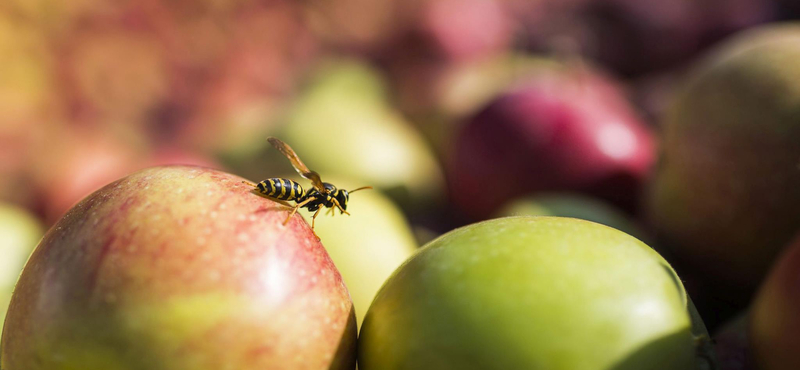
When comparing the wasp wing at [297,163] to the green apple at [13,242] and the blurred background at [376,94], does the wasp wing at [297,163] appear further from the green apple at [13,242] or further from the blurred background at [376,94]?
the green apple at [13,242]

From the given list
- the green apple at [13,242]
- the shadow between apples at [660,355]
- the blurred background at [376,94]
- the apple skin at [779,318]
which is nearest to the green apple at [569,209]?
the blurred background at [376,94]

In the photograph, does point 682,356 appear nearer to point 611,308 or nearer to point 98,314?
point 611,308

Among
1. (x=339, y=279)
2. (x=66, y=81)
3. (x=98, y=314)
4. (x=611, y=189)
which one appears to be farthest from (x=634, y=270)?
(x=66, y=81)

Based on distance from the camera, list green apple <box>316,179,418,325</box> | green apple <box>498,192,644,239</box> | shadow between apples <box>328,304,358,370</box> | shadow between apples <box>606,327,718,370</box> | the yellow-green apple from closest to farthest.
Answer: shadow between apples <box>606,327,718,370</box> < shadow between apples <box>328,304,358,370</box> < the yellow-green apple < green apple <box>316,179,418,325</box> < green apple <box>498,192,644,239</box>

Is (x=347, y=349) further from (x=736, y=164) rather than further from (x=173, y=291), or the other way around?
(x=736, y=164)

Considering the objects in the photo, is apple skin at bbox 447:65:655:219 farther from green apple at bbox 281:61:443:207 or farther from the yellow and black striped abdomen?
the yellow and black striped abdomen

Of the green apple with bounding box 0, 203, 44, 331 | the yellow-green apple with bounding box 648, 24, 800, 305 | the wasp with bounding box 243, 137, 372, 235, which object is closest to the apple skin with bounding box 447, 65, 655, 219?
the yellow-green apple with bounding box 648, 24, 800, 305

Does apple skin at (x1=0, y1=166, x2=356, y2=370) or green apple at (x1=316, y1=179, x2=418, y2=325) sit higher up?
apple skin at (x1=0, y1=166, x2=356, y2=370)
